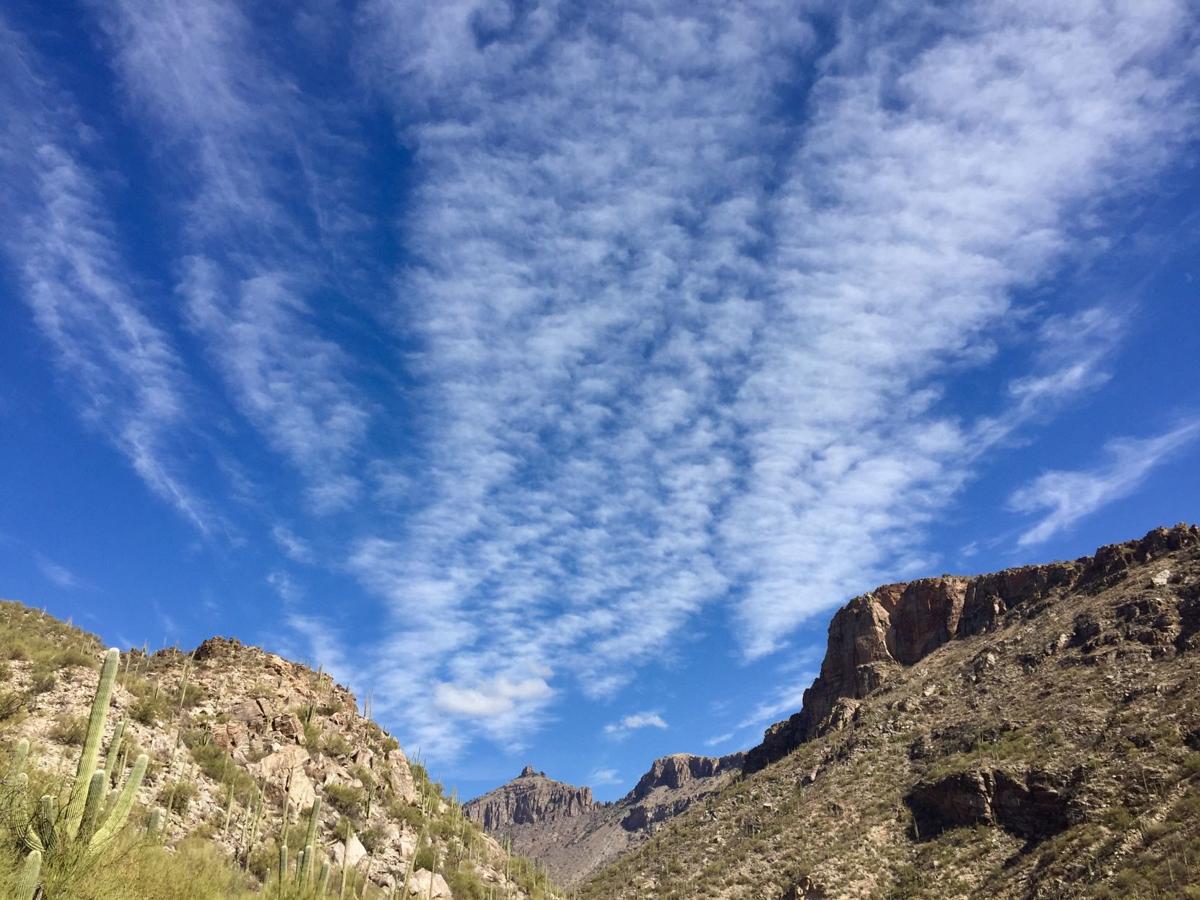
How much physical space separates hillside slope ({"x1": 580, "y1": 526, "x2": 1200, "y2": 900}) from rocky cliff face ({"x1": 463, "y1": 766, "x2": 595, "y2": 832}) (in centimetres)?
10319

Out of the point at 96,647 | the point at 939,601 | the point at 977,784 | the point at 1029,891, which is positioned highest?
the point at 939,601

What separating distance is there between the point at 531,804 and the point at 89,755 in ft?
564

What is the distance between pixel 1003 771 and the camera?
1726 inches

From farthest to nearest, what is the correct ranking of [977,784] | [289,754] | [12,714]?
[977,784], [289,754], [12,714]

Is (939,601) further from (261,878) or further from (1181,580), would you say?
(261,878)

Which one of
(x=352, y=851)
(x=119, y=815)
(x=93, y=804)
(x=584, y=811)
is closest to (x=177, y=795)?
(x=352, y=851)

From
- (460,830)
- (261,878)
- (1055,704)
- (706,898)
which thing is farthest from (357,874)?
(1055,704)

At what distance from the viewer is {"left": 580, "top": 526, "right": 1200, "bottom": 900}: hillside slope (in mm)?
35031

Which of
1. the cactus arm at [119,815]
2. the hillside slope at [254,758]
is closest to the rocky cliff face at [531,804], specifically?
the hillside slope at [254,758]

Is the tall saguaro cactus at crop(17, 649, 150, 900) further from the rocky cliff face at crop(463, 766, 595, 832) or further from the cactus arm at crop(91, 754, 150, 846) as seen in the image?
the rocky cliff face at crop(463, 766, 595, 832)

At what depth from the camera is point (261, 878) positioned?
23.2 metres

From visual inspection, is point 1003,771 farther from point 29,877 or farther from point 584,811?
point 584,811

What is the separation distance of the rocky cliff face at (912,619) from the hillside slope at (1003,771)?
31 centimetres

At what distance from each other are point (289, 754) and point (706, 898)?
28507 mm
